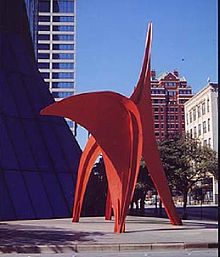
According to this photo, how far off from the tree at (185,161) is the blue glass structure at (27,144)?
34.8 ft

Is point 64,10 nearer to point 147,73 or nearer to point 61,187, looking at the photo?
point 61,187

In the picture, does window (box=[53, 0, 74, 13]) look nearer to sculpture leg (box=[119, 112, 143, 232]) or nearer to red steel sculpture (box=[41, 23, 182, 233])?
red steel sculpture (box=[41, 23, 182, 233])

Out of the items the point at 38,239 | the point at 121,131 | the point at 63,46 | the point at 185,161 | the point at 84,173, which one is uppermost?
the point at 63,46

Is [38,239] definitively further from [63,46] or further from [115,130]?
[63,46]

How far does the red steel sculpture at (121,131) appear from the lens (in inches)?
812

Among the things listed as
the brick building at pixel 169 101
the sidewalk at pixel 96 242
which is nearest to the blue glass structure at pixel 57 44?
the brick building at pixel 169 101

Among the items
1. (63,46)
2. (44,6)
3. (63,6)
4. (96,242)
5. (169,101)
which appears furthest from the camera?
(169,101)

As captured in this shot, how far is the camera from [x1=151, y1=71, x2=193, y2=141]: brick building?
13638 cm

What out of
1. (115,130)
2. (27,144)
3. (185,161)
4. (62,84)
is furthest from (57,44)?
(115,130)

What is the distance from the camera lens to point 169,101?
142625 mm

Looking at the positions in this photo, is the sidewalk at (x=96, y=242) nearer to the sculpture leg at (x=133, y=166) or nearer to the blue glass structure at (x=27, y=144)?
the sculpture leg at (x=133, y=166)

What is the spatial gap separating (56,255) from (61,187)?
1988 cm

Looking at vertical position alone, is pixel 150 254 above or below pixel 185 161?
below

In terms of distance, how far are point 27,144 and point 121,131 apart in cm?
1436
